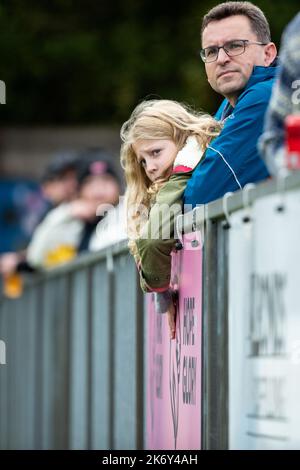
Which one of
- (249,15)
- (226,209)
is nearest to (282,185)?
(226,209)

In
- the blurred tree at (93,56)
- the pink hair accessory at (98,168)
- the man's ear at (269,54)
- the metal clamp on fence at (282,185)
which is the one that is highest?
the blurred tree at (93,56)

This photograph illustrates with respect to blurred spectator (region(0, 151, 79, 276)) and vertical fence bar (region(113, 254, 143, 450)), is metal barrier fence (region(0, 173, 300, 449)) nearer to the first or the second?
vertical fence bar (region(113, 254, 143, 450))

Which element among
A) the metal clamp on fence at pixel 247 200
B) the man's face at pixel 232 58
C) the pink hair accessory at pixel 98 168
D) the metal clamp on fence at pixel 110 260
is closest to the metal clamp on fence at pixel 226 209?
the metal clamp on fence at pixel 247 200

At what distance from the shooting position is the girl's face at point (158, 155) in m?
5.99

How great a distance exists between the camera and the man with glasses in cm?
543

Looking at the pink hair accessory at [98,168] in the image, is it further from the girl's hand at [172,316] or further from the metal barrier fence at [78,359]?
the girl's hand at [172,316]

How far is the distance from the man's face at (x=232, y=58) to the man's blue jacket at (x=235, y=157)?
0.64 ft

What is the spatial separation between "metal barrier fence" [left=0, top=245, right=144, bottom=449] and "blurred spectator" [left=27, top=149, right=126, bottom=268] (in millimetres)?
275

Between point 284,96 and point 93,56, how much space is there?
1885 centimetres

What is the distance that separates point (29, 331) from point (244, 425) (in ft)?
25.6

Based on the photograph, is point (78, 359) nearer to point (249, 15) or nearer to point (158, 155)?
point (158, 155)

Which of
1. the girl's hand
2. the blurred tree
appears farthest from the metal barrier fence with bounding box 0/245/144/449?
the blurred tree

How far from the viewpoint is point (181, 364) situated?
18.2 ft

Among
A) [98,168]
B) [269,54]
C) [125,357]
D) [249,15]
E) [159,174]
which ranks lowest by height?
[125,357]
